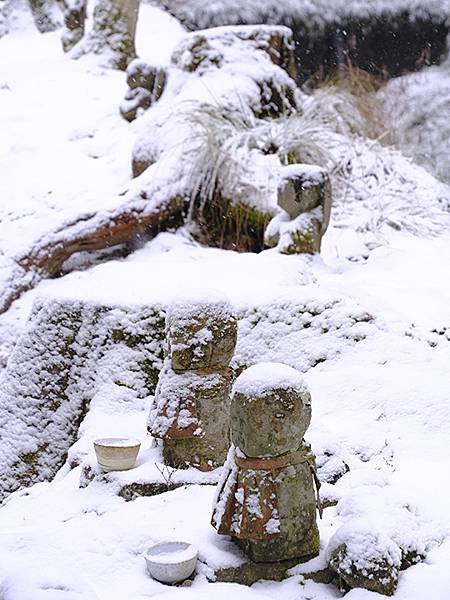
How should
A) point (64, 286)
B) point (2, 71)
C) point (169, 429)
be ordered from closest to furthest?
point (169, 429) < point (64, 286) < point (2, 71)

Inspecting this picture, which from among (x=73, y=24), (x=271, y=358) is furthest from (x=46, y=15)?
(x=271, y=358)

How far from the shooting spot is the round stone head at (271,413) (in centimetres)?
198

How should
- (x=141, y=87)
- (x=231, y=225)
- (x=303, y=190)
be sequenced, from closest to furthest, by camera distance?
(x=303, y=190)
(x=231, y=225)
(x=141, y=87)

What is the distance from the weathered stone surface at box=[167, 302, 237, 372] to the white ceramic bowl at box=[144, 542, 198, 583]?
73 cm

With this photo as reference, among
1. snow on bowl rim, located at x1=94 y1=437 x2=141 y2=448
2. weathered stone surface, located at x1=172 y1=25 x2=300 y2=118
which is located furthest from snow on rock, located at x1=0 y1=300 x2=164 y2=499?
weathered stone surface, located at x1=172 y1=25 x2=300 y2=118

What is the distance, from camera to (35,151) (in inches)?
249

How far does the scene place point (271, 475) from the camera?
6.58ft

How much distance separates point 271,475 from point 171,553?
0.31 m

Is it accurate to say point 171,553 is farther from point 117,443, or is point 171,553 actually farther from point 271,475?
point 117,443

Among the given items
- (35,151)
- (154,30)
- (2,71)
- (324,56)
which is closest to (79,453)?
(35,151)

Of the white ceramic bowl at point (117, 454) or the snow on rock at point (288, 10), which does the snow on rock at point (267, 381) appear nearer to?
the white ceramic bowl at point (117, 454)

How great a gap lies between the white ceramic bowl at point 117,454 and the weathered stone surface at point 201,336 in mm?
295

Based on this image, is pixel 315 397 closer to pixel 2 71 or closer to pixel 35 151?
pixel 35 151

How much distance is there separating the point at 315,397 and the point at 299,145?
2686 mm
